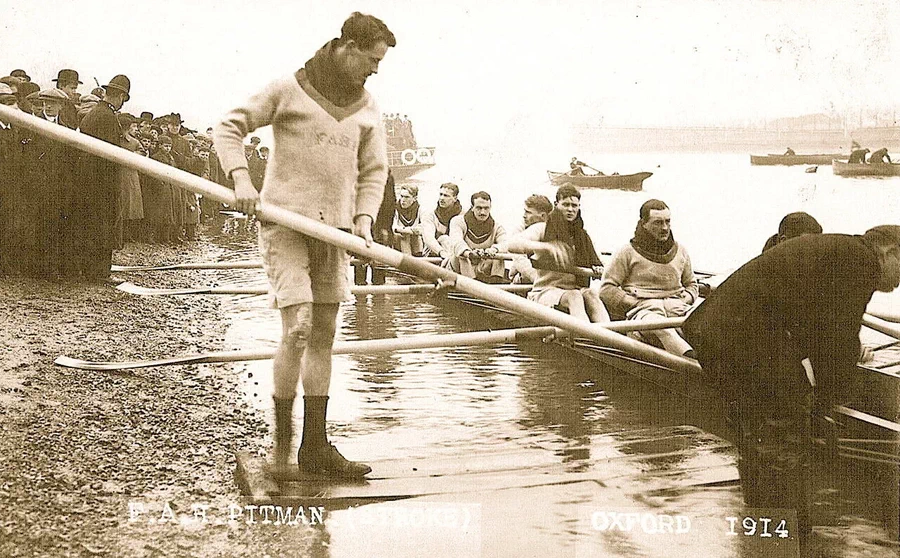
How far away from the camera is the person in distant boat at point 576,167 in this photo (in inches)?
258

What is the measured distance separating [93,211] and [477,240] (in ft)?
9.42

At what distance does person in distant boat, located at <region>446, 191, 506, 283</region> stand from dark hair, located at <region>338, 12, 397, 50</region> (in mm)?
3719

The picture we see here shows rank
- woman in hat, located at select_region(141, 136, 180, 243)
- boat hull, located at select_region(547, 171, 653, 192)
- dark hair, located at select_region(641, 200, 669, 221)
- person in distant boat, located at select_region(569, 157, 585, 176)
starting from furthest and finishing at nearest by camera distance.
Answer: boat hull, located at select_region(547, 171, 653, 192) < person in distant boat, located at select_region(569, 157, 585, 176) < woman in hat, located at select_region(141, 136, 180, 243) < dark hair, located at select_region(641, 200, 669, 221)

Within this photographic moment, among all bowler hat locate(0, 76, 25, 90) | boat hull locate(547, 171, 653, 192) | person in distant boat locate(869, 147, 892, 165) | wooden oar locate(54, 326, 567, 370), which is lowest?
wooden oar locate(54, 326, 567, 370)

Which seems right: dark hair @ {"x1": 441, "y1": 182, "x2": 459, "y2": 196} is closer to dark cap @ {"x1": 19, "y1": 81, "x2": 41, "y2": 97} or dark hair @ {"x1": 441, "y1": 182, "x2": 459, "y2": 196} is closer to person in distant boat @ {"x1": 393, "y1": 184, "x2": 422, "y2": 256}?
person in distant boat @ {"x1": 393, "y1": 184, "x2": 422, "y2": 256}

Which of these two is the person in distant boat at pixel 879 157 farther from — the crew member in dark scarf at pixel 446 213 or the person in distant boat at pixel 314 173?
the crew member in dark scarf at pixel 446 213

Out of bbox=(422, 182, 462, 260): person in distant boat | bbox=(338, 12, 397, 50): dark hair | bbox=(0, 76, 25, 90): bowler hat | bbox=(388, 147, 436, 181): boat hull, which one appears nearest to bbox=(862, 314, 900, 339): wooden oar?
bbox=(388, 147, 436, 181): boat hull

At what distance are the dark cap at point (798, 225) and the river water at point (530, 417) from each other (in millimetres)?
847

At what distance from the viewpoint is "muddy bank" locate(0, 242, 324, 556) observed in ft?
8.12

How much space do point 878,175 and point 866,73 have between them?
3.00 feet

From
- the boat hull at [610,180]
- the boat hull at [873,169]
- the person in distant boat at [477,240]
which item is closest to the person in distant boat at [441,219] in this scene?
the person in distant boat at [477,240]

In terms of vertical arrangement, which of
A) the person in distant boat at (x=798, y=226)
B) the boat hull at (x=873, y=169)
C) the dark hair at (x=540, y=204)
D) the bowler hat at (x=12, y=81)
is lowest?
the person in distant boat at (x=798, y=226)

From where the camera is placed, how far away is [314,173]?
104 inches

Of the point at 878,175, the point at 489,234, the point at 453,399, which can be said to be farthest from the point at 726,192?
the point at 453,399
